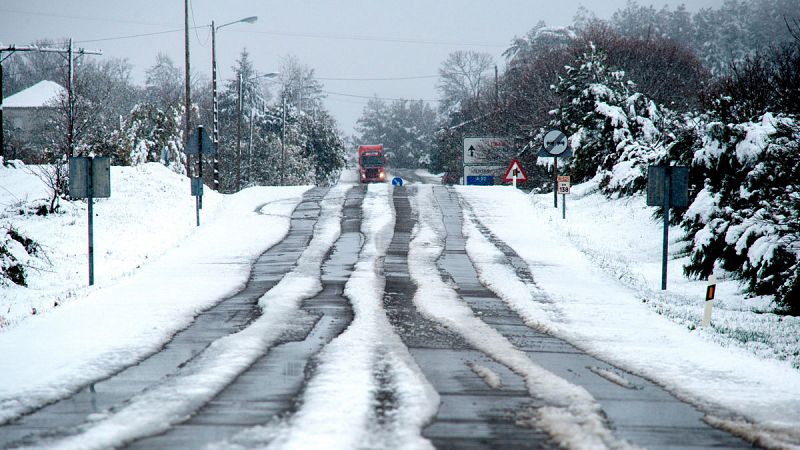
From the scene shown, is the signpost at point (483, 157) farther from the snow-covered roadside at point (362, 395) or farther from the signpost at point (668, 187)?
the snow-covered roadside at point (362, 395)

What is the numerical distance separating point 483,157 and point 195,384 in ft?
131

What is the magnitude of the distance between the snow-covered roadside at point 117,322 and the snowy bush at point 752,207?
9117 mm

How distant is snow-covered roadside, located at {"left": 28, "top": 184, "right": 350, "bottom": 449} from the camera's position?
4863 millimetres

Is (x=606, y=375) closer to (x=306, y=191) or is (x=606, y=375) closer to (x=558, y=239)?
(x=558, y=239)

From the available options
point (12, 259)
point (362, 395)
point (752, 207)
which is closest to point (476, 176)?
point (752, 207)

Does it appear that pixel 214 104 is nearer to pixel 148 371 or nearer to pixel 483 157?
pixel 483 157

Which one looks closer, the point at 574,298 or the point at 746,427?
the point at 746,427

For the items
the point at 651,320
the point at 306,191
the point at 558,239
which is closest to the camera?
the point at 651,320

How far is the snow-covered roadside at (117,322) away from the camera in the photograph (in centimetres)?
635

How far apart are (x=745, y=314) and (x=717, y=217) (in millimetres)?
3779

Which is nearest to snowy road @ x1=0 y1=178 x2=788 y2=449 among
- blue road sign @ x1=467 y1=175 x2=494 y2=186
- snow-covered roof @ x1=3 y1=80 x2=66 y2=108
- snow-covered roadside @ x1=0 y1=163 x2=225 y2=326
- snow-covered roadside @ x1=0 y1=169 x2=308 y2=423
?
snow-covered roadside @ x1=0 y1=169 x2=308 y2=423

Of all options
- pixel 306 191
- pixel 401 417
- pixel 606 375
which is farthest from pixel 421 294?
pixel 306 191

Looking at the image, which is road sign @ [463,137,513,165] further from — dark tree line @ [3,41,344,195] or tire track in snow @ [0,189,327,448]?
tire track in snow @ [0,189,327,448]

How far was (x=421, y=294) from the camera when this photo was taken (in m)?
11.6
